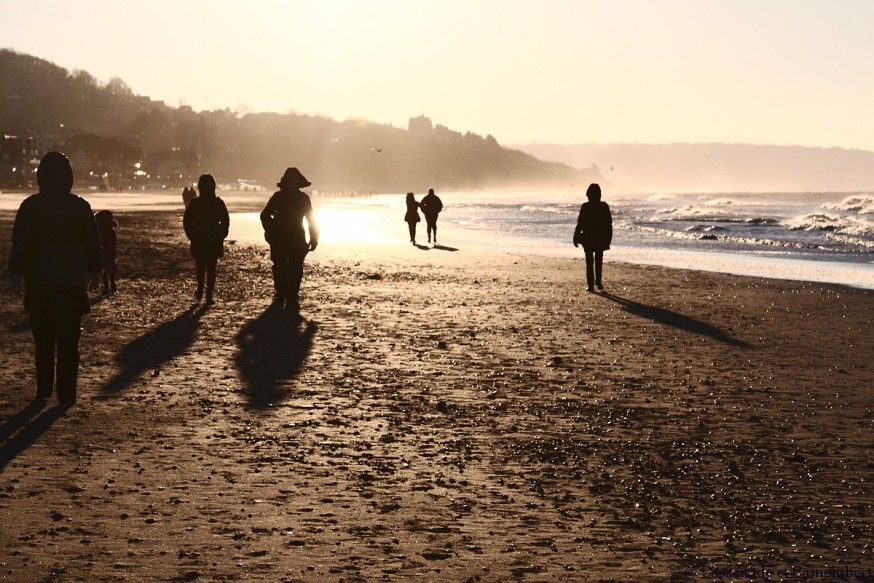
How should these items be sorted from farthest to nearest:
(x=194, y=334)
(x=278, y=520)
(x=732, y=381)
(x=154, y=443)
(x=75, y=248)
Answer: (x=194, y=334) < (x=732, y=381) < (x=75, y=248) < (x=154, y=443) < (x=278, y=520)

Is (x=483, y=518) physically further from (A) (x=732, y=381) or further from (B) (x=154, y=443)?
(A) (x=732, y=381)

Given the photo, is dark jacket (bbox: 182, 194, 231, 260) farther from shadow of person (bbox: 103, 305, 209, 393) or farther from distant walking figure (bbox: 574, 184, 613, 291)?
distant walking figure (bbox: 574, 184, 613, 291)

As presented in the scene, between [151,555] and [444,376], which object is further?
[444,376]

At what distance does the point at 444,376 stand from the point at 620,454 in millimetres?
3326

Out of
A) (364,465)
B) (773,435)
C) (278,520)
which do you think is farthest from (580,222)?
(278,520)

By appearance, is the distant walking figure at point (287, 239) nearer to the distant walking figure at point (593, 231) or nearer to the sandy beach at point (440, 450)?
the sandy beach at point (440, 450)

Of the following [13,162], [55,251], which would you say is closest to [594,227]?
[55,251]

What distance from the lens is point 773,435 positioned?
8188 mm

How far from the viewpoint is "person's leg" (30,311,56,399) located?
9031 mm

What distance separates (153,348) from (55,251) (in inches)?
132

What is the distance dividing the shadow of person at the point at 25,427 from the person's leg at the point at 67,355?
0.38ft

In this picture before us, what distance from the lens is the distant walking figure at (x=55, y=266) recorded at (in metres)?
8.95

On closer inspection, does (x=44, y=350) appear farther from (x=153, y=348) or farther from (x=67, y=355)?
(x=153, y=348)

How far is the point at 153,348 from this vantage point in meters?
12.3
